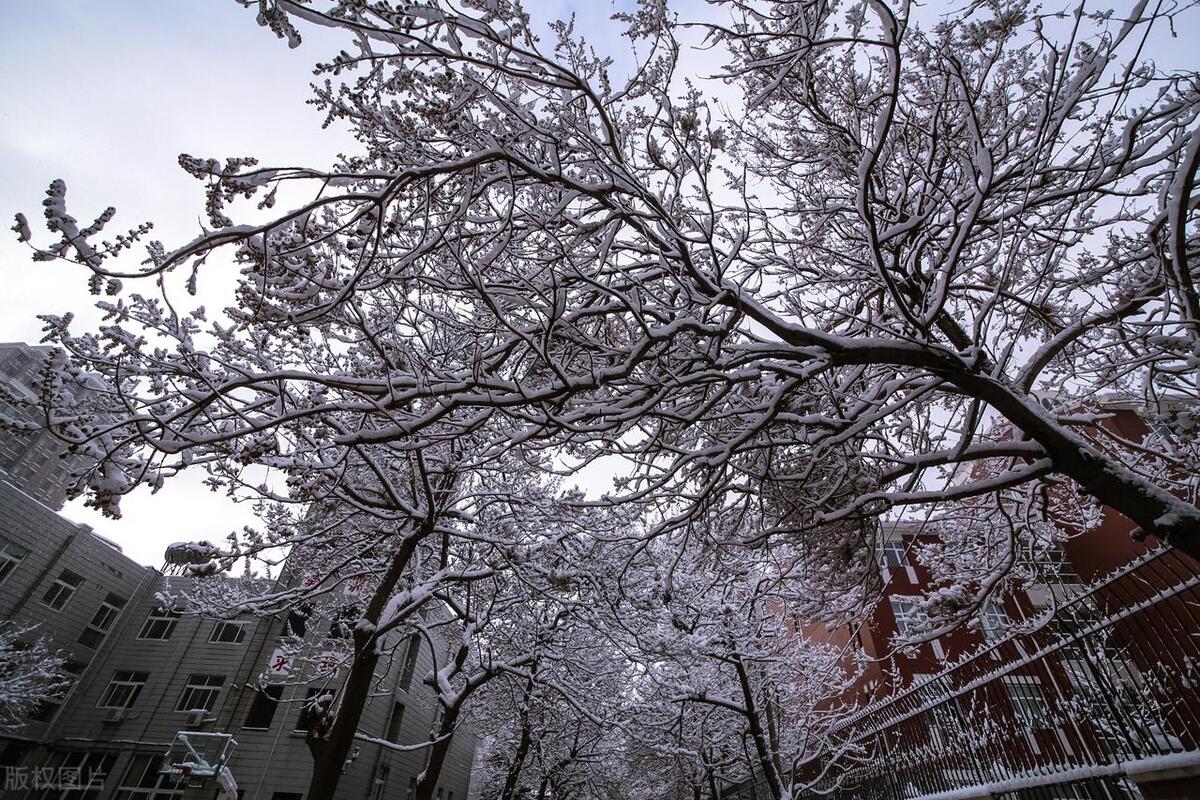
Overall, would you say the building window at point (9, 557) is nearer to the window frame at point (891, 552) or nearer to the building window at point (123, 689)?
the building window at point (123, 689)

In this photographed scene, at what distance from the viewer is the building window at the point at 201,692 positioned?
20.7 metres

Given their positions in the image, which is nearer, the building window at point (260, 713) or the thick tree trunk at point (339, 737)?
the thick tree trunk at point (339, 737)

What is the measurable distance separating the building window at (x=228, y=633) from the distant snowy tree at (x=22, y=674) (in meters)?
4.52

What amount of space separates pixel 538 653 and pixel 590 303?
951 cm

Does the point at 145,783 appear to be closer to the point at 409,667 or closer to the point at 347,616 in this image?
the point at 409,667

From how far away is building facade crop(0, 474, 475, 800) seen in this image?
18.9 m

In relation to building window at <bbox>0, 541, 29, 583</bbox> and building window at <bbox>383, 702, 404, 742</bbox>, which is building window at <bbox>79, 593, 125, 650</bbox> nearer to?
building window at <bbox>0, 541, 29, 583</bbox>

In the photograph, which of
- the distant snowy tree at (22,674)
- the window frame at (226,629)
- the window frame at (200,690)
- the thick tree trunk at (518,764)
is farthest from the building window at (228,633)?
the thick tree trunk at (518,764)

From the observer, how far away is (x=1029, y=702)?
5.62m

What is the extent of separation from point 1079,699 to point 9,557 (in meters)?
32.3

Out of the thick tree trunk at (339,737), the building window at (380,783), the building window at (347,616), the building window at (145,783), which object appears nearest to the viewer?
the thick tree trunk at (339,737)

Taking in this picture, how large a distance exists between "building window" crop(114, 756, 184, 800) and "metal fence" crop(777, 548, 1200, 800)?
24.5 metres

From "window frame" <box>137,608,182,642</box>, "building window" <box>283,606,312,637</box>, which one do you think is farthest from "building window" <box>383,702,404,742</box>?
"window frame" <box>137,608,182,642</box>

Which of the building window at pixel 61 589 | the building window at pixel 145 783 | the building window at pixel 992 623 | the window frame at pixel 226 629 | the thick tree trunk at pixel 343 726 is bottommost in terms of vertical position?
the building window at pixel 145 783
